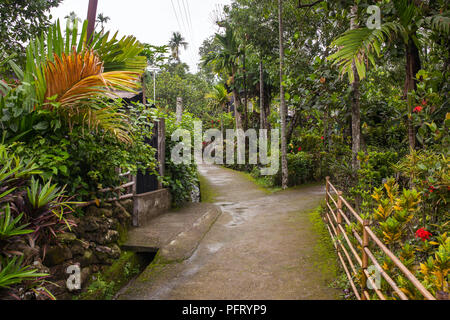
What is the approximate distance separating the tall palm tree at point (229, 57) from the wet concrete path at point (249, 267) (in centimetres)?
1128

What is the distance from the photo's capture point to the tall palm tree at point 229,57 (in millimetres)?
16377

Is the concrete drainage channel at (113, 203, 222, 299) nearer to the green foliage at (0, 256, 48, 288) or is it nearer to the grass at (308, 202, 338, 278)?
the green foliage at (0, 256, 48, 288)

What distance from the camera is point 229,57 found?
1697 cm

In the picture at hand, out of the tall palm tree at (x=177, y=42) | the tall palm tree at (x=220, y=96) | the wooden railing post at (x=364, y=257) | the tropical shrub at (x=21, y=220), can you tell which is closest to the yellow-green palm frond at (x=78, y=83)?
the tropical shrub at (x=21, y=220)

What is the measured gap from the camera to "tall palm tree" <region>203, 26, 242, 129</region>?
16.4m

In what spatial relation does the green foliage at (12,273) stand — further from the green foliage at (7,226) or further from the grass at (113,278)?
the grass at (113,278)

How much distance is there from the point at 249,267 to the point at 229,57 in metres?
14.3

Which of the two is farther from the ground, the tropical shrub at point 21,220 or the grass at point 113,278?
the tropical shrub at point 21,220

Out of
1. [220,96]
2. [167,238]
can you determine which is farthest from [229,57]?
[167,238]

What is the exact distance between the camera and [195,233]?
5.83 metres

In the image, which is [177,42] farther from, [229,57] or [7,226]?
[7,226]

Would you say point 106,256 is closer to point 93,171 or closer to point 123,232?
point 123,232

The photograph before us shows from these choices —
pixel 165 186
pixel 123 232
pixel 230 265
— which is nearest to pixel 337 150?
pixel 165 186
